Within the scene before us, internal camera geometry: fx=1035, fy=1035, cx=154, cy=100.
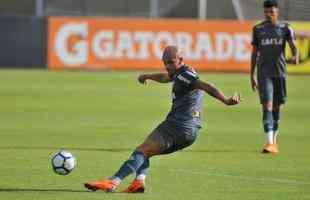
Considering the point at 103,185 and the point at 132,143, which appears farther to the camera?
the point at 132,143

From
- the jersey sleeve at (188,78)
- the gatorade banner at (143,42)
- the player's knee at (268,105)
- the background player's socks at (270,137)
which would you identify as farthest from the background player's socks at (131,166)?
the gatorade banner at (143,42)

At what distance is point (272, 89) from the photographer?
16219mm

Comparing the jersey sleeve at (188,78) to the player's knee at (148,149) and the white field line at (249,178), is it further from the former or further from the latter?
the white field line at (249,178)

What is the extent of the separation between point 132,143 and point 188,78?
216 inches

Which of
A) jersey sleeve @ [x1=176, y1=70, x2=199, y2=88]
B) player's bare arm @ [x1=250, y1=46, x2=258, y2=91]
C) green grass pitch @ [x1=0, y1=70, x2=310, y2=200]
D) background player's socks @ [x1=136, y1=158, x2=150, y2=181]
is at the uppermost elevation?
jersey sleeve @ [x1=176, y1=70, x2=199, y2=88]

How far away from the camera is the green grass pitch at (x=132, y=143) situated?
11.9 meters

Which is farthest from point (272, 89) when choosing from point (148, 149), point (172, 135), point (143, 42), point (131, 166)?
point (143, 42)

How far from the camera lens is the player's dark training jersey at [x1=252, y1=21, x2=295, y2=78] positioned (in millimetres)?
16219

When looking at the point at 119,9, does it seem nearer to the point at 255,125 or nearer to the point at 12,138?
the point at 255,125

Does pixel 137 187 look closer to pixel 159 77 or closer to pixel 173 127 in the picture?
pixel 173 127

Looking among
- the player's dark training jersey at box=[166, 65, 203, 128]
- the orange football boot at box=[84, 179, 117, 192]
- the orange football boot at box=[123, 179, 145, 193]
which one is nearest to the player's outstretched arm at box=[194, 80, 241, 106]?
the player's dark training jersey at box=[166, 65, 203, 128]

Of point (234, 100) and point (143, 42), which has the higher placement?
point (234, 100)

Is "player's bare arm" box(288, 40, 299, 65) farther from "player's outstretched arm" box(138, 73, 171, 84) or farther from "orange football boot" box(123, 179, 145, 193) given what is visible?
"orange football boot" box(123, 179, 145, 193)

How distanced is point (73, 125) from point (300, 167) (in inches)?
261
